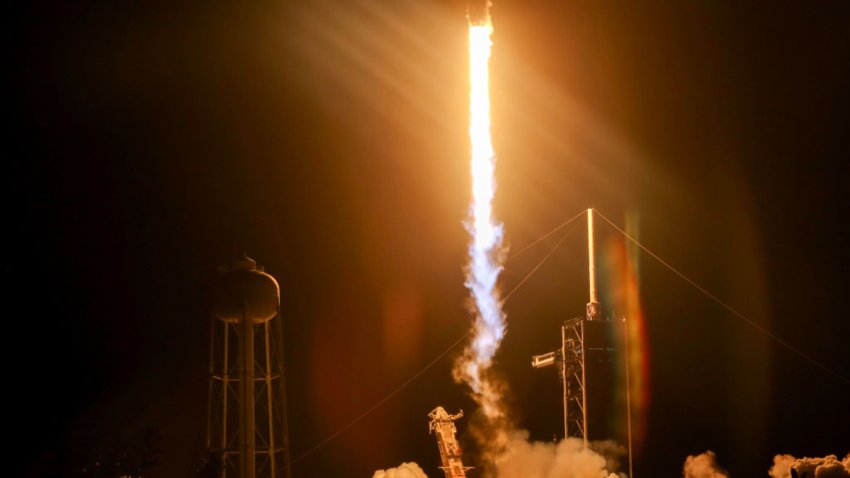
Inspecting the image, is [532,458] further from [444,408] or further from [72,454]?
[72,454]

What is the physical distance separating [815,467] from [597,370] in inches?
304

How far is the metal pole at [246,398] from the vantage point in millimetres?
33906

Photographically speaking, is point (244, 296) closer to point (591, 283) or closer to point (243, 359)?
point (243, 359)

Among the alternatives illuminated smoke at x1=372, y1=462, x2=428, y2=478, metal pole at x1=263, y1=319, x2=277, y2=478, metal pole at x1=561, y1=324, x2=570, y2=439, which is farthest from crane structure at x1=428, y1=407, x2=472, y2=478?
metal pole at x1=263, y1=319, x2=277, y2=478

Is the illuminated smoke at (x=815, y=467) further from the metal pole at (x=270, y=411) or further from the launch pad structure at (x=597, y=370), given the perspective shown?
the metal pole at (x=270, y=411)

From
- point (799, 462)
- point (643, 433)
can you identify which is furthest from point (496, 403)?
point (799, 462)

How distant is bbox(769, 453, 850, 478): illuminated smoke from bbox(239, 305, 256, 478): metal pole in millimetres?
15432

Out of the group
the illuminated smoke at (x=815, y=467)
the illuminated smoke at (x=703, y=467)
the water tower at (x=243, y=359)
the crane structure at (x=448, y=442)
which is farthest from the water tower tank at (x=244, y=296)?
the illuminated smoke at (x=703, y=467)

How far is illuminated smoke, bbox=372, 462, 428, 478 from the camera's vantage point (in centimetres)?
4256

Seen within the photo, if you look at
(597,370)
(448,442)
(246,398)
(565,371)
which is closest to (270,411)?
(246,398)

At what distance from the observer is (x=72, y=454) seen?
30906 millimetres

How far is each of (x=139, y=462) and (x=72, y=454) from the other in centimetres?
201

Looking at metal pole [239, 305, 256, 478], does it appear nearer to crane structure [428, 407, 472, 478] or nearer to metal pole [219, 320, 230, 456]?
metal pole [219, 320, 230, 456]

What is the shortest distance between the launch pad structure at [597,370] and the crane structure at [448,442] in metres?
5.18
